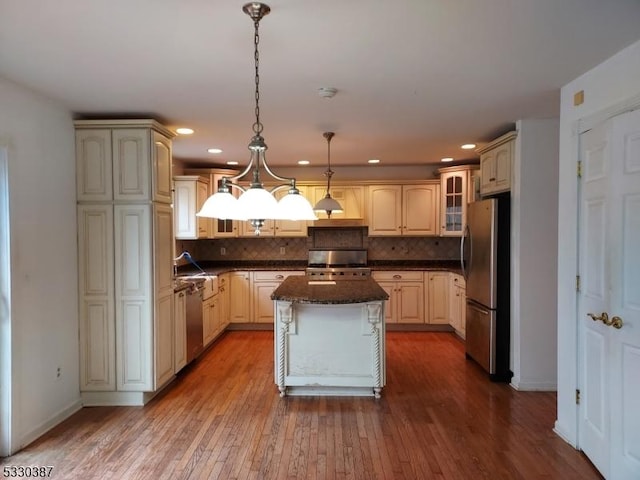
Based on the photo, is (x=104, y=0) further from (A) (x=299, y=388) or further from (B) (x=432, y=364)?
(B) (x=432, y=364)

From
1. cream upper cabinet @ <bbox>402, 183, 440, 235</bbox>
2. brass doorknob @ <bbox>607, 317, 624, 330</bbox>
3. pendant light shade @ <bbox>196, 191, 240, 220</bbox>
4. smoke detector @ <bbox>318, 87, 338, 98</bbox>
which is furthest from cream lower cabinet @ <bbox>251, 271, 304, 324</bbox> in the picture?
brass doorknob @ <bbox>607, 317, 624, 330</bbox>

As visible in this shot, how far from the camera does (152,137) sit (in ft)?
11.3

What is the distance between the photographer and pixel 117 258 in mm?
3434

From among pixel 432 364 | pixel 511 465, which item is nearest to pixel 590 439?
pixel 511 465

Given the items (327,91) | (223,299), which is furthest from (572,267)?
(223,299)

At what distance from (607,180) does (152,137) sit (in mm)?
3290

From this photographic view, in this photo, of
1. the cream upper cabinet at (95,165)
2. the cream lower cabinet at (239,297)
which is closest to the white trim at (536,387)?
the cream lower cabinet at (239,297)

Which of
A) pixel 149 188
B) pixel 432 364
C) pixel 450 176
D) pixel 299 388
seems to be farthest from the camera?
pixel 450 176

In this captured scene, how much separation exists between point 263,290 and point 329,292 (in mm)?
2526

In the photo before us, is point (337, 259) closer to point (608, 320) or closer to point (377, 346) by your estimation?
point (377, 346)

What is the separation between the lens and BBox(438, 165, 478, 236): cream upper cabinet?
5656mm

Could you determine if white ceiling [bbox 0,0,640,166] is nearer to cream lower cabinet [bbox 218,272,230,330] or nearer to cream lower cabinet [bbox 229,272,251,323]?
cream lower cabinet [bbox 218,272,230,330]

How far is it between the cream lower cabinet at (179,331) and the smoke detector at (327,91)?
91.7 inches

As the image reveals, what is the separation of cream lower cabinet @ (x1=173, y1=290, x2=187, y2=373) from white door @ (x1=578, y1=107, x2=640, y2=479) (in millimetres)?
3329
